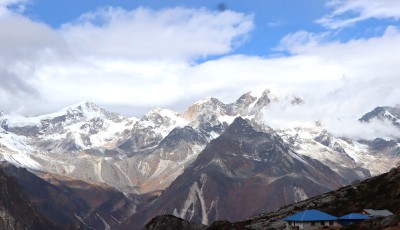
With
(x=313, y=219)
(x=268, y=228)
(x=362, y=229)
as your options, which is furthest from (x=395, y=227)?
(x=268, y=228)

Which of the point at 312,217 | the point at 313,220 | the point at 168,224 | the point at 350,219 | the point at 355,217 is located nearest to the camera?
the point at 168,224

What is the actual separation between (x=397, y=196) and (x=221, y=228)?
2596 inches

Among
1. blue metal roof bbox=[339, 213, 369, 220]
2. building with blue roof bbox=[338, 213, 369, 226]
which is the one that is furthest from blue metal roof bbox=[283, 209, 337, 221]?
blue metal roof bbox=[339, 213, 369, 220]

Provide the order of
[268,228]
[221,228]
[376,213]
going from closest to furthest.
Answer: [221,228], [376,213], [268,228]

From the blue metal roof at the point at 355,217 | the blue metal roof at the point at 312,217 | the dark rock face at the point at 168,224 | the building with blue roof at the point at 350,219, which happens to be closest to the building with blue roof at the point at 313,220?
the blue metal roof at the point at 312,217

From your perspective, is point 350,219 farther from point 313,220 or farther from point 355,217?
point 313,220

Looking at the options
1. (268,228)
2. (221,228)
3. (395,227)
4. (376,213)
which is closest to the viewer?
(395,227)

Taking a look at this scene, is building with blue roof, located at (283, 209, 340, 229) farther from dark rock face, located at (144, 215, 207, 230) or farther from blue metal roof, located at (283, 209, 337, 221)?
dark rock face, located at (144, 215, 207, 230)

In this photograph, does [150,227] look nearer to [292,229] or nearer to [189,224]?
[189,224]

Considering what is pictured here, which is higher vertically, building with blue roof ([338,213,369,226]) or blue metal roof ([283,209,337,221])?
blue metal roof ([283,209,337,221])

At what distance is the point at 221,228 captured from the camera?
158250mm

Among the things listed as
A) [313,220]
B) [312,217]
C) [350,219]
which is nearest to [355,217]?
[350,219]

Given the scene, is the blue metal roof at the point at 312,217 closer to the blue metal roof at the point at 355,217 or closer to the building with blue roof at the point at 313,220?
the building with blue roof at the point at 313,220

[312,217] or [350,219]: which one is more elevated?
[312,217]
